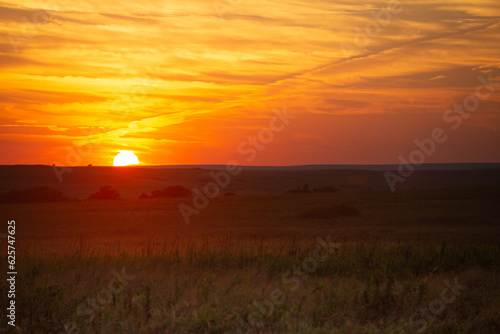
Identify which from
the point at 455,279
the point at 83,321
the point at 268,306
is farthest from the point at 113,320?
the point at 455,279

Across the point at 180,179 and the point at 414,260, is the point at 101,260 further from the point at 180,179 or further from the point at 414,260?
the point at 180,179

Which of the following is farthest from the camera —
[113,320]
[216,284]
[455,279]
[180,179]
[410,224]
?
[180,179]

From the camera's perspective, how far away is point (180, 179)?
294ft

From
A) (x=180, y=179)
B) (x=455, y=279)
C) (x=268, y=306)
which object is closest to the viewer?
(x=268, y=306)

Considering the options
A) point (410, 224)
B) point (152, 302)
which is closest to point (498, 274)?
point (152, 302)

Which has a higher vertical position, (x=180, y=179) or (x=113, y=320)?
(x=180, y=179)

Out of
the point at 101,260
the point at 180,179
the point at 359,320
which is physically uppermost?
the point at 180,179

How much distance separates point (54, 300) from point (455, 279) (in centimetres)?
679

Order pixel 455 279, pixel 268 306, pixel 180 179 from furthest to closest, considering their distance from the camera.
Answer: pixel 180 179 < pixel 455 279 < pixel 268 306

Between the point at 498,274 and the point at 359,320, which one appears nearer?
the point at 359,320

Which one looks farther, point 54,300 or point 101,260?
point 101,260

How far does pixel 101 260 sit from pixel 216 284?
324 centimetres

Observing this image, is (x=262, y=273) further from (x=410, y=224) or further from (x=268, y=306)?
(x=410, y=224)

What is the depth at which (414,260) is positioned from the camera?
10625mm
